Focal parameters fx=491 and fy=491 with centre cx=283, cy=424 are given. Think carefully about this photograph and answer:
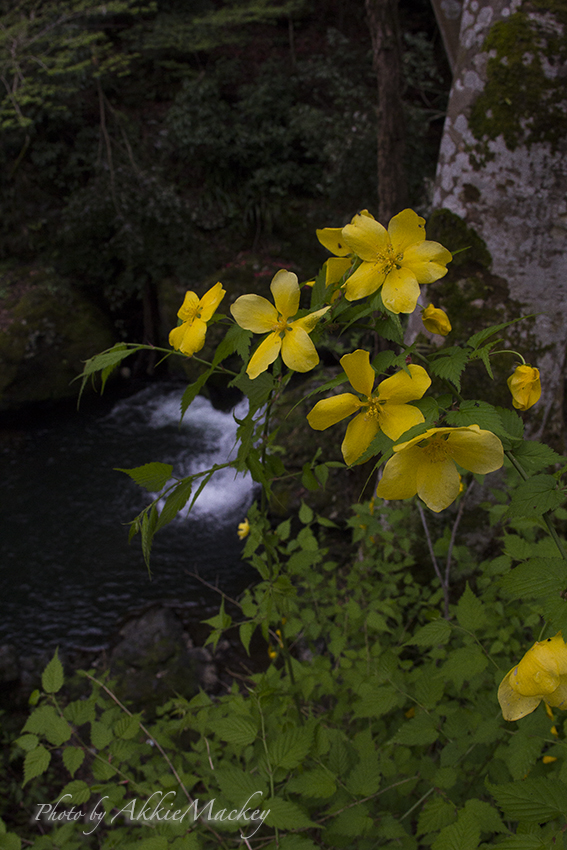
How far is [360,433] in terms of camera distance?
653mm

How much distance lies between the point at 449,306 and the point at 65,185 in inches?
285

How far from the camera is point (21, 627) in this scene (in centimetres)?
368

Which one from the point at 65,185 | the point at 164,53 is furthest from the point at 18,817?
the point at 164,53

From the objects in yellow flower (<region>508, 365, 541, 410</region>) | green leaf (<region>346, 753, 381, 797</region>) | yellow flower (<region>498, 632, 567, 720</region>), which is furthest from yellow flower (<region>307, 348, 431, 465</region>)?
green leaf (<region>346, 753, 381, 797</region>)

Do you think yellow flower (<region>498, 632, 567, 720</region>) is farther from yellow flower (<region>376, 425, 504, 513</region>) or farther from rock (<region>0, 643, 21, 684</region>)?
rock (<region>0, 643, 21, 684</region>)

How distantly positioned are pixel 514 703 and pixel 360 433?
0.40 m

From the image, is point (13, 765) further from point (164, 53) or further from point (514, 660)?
point (164, 53)

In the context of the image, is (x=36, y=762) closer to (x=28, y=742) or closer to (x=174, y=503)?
(x=28, y=742)

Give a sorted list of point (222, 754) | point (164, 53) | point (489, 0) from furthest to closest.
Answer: point (164, 53), point (489, 0), point (222, 754)

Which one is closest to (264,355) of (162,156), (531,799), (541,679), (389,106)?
(541,679)

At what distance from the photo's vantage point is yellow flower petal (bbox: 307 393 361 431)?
0.64 meters

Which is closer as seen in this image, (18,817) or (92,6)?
(18,817)

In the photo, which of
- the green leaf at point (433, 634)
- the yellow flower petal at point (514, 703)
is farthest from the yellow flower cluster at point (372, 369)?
the green leaf at point (433, 634)

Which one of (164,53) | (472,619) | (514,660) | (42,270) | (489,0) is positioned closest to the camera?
(472,619)
